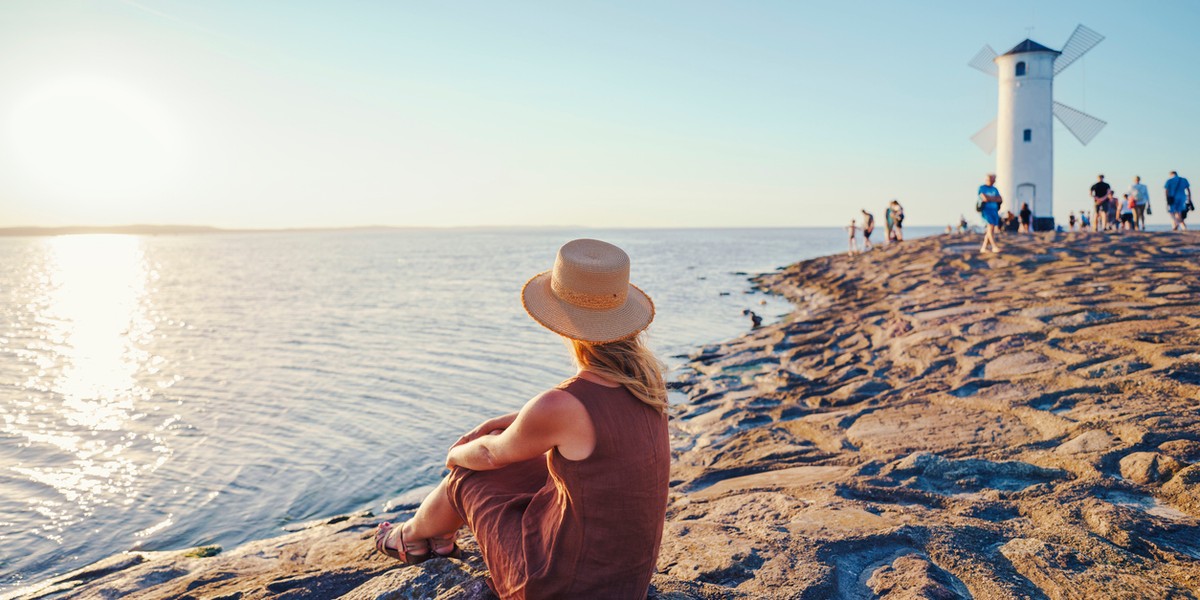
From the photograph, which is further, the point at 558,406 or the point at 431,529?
the point at 431,529

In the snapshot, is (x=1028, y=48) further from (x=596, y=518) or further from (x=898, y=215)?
(x=596, y=518)

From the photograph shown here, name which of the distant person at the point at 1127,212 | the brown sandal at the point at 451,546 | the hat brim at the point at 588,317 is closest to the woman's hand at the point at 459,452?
the brown sandal at the point at 451,546

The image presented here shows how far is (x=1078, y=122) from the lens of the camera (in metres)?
30.6

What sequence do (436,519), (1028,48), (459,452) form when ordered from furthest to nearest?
(1028,48) → (436,519) → (459,452)

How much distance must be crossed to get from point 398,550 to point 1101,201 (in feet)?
94.3

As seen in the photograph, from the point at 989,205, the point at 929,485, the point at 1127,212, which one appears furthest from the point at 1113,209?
the point at 929,485

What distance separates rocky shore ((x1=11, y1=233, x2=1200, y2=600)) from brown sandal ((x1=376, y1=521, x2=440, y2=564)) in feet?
0.37

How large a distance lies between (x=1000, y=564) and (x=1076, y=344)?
486 cm

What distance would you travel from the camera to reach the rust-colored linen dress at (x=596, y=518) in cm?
280

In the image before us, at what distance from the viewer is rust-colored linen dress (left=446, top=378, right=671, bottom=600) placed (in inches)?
110

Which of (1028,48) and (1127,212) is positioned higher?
(1028,48)

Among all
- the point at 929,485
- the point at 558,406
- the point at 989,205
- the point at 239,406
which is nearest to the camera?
the point at 558,406

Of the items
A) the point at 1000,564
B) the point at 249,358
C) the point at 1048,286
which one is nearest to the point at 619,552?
the point at 1000,564

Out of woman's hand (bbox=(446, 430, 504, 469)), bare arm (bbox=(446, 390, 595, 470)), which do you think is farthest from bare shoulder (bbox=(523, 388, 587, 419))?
woman's hand (bbox=(446, 430, 504, 469))
